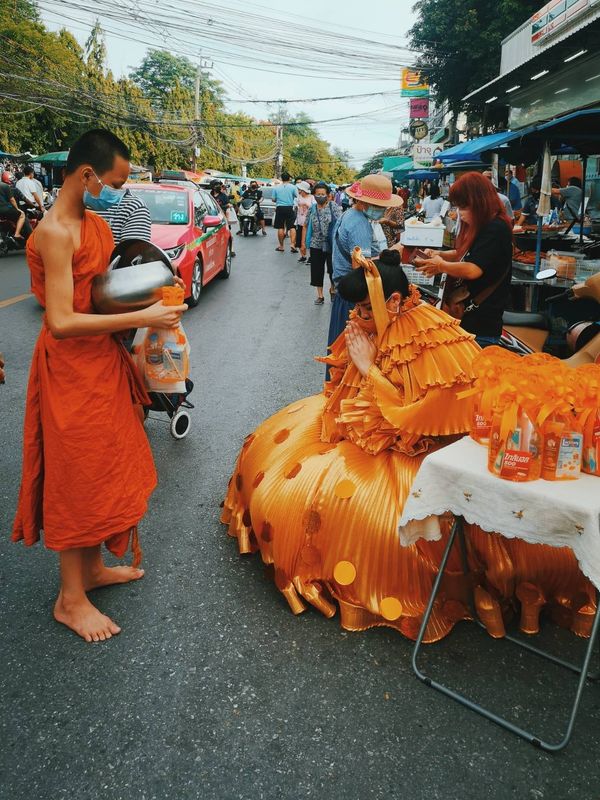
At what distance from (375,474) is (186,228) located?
24.5 feet

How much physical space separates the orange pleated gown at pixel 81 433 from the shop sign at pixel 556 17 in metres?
12.8

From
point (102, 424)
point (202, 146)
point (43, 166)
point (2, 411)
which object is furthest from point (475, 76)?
point (202, 146)

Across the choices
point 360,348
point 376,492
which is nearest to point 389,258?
point 360,348

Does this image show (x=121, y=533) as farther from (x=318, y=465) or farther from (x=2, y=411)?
(x=2, y=411)

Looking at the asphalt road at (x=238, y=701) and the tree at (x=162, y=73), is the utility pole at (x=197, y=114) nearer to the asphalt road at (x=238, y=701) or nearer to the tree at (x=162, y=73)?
the tree at (x=162, y=73)

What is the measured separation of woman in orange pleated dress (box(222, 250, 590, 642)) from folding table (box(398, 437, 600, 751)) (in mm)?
259

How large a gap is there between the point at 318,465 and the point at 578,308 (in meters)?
4.69

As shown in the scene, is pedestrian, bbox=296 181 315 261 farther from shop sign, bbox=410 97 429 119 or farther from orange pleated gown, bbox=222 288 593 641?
shop sign, bbox=410 97 429 119

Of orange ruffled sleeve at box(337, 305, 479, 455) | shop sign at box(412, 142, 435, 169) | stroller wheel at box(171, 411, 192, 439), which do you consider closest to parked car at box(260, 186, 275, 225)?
shop sign at box(412, 142, 435, 169)

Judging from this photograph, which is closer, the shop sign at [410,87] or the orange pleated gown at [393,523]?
the orange pleated gown at [393,523]

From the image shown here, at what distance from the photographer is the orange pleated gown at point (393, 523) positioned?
253 centimetres

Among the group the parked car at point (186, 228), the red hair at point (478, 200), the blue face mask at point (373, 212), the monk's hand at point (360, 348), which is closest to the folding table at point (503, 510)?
the monk's hand at point (360, 348)

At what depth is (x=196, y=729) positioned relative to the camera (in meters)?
2.07

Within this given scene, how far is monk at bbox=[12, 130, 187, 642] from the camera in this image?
2213 mm
